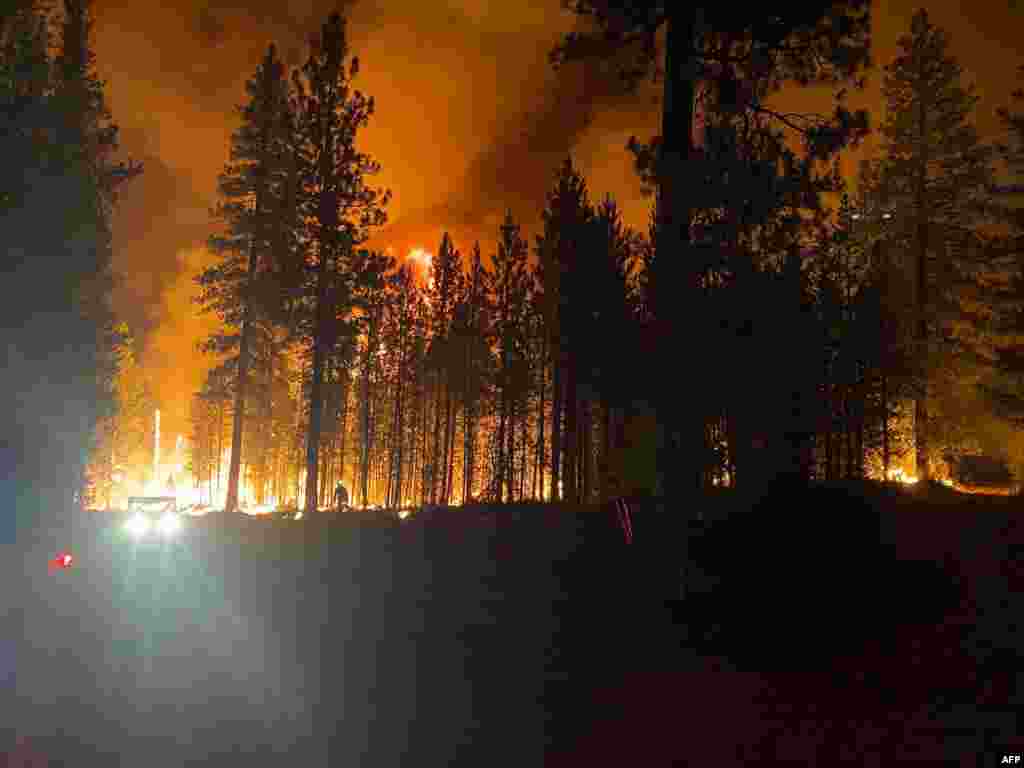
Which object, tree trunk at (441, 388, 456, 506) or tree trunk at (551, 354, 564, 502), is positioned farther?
tree trunk at (441, 388, 456, 506)

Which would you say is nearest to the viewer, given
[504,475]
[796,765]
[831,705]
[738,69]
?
[796,765]

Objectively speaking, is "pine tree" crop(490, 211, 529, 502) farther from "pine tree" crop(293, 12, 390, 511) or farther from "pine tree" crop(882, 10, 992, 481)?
"pine tree" crop(882, 10, 992, 481)

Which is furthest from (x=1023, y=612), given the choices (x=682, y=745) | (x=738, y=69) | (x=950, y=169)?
(x=950, y=169)

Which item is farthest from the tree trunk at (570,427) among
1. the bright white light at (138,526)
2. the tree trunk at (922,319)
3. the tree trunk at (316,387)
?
the bright white light at (138,526)

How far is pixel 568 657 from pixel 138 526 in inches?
577

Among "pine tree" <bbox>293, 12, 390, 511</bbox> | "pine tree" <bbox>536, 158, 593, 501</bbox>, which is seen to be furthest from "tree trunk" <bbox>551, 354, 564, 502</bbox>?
"pine tree" <bbox>293, 12, 390, 511</bbox>

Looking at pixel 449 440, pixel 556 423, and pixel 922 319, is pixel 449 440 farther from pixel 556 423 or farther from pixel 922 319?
pixel 922 319

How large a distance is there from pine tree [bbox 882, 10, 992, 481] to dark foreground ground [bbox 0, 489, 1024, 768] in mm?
17380

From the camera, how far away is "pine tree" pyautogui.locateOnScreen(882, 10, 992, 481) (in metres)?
25.8

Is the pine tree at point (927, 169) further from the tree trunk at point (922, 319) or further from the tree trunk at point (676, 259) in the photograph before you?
the tree trunk at point (676, 259)

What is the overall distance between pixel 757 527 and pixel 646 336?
3469 millimetres

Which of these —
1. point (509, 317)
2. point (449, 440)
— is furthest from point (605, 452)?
point (449, 440)

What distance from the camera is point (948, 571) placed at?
9.15 metres

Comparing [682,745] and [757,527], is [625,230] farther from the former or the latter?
[682,745]
